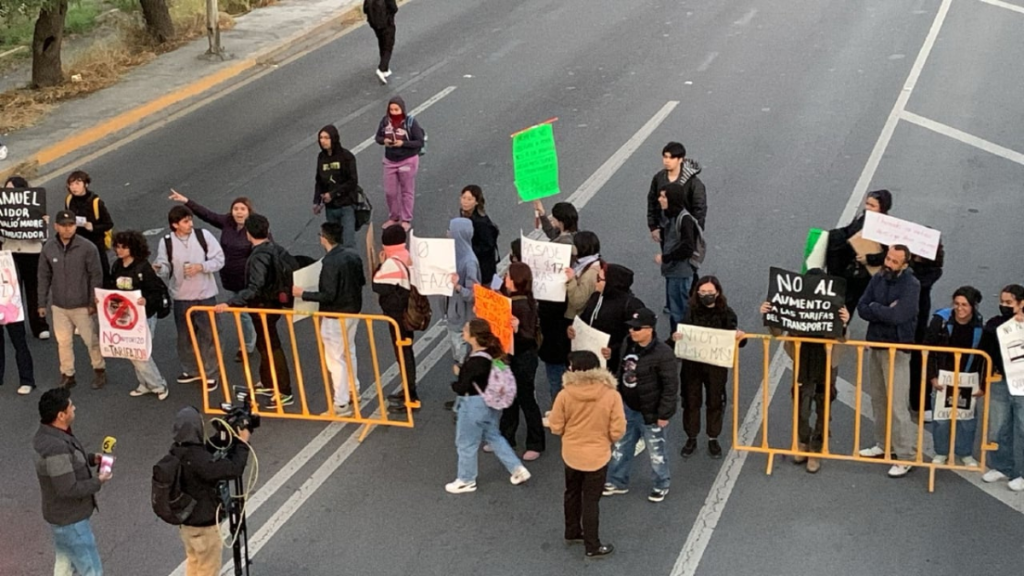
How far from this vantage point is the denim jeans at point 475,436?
32.3 ft

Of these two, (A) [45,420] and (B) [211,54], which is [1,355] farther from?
(B) [211,54]

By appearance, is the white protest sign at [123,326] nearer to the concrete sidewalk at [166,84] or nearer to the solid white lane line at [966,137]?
the concrete sidewalk at [166,84]

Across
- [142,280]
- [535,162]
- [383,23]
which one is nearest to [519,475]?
[535,162]

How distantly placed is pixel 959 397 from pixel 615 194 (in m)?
6.74

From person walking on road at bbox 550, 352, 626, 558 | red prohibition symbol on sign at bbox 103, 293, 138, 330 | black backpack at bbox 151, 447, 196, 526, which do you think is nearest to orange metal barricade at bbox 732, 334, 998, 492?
person walking on road at bbox 550, 352, 626, 558

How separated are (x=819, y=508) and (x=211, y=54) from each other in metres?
15.1

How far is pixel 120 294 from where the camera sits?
11.3 meters

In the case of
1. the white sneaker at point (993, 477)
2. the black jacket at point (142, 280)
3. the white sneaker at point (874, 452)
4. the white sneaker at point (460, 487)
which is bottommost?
the white sneaker at point (993, 477)

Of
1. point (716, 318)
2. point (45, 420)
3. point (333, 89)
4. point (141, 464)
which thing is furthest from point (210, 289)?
point (333, 89)

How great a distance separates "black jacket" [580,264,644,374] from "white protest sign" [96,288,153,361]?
3.90m

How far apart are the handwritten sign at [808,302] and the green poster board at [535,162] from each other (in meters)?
2.72

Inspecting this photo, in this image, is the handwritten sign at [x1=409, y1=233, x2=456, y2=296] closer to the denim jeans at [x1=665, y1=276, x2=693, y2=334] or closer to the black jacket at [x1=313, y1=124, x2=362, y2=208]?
the denim jeans at [x1=665, y1=276, x2=693, y2=334]

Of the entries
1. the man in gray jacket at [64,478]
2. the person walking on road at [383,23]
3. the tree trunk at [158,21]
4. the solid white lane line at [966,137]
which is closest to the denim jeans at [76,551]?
the man in gray jacket at [64,478]

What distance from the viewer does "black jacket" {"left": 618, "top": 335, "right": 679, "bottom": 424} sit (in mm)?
9586
